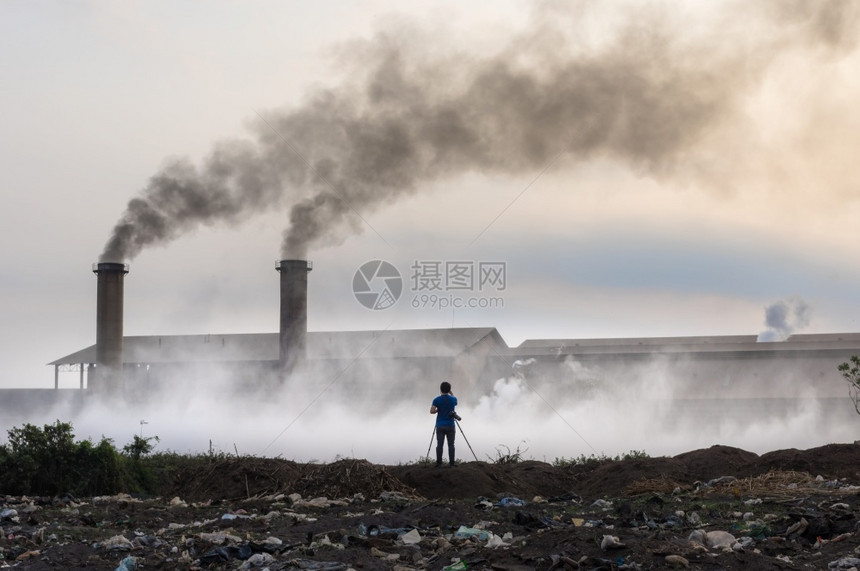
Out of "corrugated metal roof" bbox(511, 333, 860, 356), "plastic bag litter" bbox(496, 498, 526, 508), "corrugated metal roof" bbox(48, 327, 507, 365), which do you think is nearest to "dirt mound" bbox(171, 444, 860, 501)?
"plastic bag litter" bbox(496, 498, 526, 508)

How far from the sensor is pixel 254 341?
51.8 metres

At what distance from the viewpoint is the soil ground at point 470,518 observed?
28.6 ft

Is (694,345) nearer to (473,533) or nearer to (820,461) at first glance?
(820,461)

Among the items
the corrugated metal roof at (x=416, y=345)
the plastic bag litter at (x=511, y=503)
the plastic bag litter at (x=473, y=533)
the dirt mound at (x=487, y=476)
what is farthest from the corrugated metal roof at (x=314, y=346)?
the plastic bag litter at (x=473, y=533)

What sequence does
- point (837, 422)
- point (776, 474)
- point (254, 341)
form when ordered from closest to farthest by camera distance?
point (776, 474) → point (837, 422) → point (254, 341)

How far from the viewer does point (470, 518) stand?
38.3 feet

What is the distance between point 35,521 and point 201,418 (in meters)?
34.6

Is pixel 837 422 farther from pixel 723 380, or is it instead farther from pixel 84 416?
pixel 84 416

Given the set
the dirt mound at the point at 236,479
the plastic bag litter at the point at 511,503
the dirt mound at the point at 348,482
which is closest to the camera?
the plastic bag litter at the point at 511,503

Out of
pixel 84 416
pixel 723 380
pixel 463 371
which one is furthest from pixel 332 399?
pixel 723 380

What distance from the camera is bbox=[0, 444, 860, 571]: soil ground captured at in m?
8.71

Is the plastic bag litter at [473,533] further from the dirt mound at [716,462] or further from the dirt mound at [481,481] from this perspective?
the dirt mound at [716,462]

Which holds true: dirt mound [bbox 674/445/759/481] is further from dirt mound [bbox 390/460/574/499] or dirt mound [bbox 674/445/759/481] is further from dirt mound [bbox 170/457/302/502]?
dirt mound [bbox 170/457/302/502]

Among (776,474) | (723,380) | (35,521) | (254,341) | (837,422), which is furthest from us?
(254,341)
